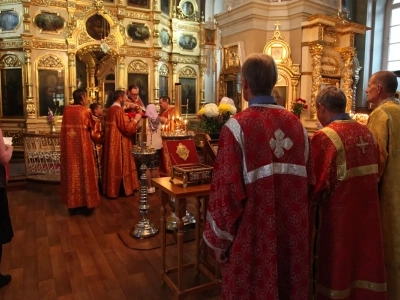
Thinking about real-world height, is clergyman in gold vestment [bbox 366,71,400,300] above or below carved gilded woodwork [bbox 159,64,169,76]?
below

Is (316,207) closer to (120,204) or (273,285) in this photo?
(273,285)

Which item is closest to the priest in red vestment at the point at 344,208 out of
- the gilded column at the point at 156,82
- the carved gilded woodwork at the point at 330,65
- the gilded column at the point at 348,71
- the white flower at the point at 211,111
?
the white flower at the point at 211,111

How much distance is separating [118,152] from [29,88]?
6593mm

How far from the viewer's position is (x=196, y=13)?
13797mm

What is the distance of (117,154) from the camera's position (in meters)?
5.77

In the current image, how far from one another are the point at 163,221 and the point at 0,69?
1061 centimetres

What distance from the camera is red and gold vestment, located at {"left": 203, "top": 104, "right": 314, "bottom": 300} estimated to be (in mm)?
1586

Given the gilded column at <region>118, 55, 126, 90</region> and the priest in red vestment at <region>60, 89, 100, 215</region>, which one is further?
the gilded column at <region>118, 55, 126, 90</region>

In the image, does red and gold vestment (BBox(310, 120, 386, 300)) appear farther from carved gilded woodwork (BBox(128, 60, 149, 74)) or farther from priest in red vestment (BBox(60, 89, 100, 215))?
carved gilded woodwork (BBox(128, 60, 149, 74))

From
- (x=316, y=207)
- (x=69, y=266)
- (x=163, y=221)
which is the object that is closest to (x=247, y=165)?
(x=316, y=207)

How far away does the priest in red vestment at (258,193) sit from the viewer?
62.5 inches

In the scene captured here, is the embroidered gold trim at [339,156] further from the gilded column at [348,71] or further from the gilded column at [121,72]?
the gilded column at [121,72]

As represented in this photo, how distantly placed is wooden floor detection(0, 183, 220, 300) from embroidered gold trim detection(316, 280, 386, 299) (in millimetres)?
985

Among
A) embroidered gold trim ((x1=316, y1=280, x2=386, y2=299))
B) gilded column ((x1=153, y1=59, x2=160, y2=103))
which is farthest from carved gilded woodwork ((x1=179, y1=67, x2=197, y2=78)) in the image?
embroidered gold trim ((x1=316, y1=280, x2=386, y2=299))
